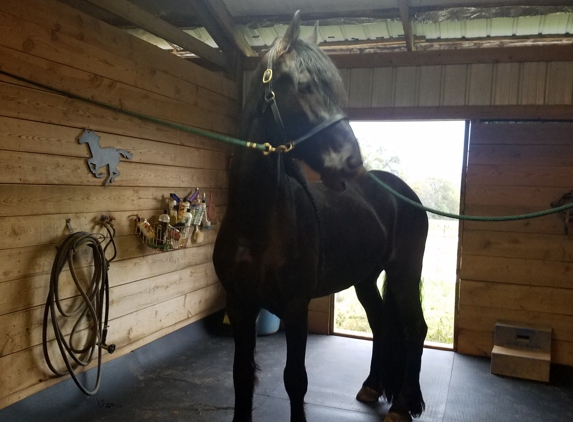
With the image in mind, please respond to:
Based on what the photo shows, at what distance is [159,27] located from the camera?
286cm

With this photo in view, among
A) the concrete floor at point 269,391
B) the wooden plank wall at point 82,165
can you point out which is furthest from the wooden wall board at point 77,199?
the concrete floor at point 269,391

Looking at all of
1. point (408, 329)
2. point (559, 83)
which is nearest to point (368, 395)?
point (408, 329)

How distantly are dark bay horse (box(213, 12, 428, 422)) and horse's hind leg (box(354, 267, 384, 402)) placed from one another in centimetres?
9

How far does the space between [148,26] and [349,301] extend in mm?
2679

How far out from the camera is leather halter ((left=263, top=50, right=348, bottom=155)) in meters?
1.41

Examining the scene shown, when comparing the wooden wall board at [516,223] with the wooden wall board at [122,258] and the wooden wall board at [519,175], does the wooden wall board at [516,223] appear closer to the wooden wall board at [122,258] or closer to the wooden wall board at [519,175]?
the wooden wall board at [519,175]

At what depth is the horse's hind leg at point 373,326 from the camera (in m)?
2.50

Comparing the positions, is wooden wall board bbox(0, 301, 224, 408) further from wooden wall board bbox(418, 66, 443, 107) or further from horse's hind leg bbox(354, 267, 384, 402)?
wooden wall board bbox(418, 66, 443, 107)

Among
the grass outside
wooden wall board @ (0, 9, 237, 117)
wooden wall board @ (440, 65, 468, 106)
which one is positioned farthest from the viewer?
the grass outside

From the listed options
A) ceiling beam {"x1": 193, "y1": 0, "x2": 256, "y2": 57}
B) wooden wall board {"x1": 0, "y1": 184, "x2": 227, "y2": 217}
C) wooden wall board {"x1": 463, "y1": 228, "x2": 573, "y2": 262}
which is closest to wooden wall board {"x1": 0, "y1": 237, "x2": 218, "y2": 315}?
wooden wall board {"x1": 0, "y1": 184, "x2": 227, "y2": 217}

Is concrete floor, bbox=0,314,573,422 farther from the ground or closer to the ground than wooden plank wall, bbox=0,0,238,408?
closer to the ground

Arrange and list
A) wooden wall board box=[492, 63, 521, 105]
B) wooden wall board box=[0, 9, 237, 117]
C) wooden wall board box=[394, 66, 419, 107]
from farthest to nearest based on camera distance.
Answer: wooden wall board box=[394, 66, 419, 107] → wooden wall board box=[492, 63, 521, 105] → wooden wall board box=[0, 9, 237, 117]

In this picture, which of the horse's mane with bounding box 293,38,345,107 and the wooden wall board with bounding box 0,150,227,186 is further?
the wooden wall board with bounding box 0,150,227,186

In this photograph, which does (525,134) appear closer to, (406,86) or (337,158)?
(406,86)
